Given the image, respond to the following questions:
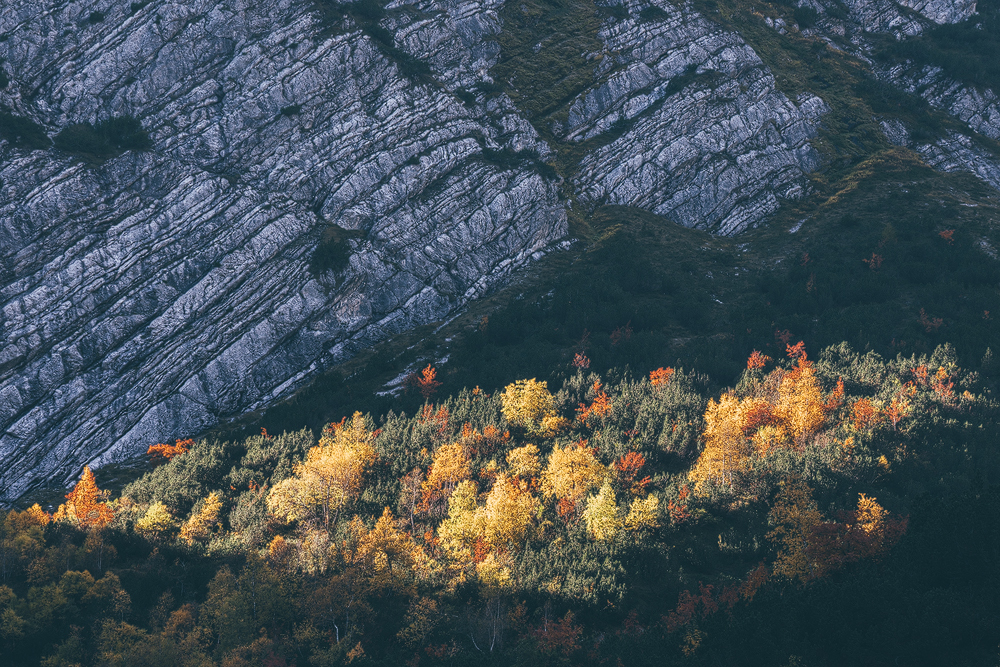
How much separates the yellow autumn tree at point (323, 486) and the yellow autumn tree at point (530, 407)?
652 inches

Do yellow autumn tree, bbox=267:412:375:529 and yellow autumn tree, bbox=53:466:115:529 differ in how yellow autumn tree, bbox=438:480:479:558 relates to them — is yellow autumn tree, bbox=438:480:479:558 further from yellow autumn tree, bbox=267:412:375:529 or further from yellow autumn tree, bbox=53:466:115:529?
yellow autumn tree, bbox=53:466:115:529

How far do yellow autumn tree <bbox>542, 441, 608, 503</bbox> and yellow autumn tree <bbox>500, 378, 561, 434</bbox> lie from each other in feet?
29.3

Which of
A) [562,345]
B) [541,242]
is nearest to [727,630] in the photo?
[562,345]

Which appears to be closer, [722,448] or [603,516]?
[603,516]

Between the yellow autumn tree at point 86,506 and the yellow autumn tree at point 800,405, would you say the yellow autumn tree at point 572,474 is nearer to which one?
the yellow autumn tree at point 800,405

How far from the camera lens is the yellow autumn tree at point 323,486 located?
74.4 metres

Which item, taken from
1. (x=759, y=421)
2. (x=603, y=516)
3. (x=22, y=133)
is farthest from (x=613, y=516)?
(x=22, y=133)

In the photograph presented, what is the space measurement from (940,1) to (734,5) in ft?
183

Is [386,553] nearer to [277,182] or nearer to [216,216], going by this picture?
[216,216]

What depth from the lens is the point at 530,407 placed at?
282ft

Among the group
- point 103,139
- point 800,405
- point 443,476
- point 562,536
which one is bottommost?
point 800,405

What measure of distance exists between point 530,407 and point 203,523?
36641 millimetres

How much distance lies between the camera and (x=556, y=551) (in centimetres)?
6378

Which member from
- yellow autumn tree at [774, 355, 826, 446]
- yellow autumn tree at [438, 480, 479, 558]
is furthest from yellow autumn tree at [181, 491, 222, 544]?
yellow autumn tree at [774, 355, 826, 446]
